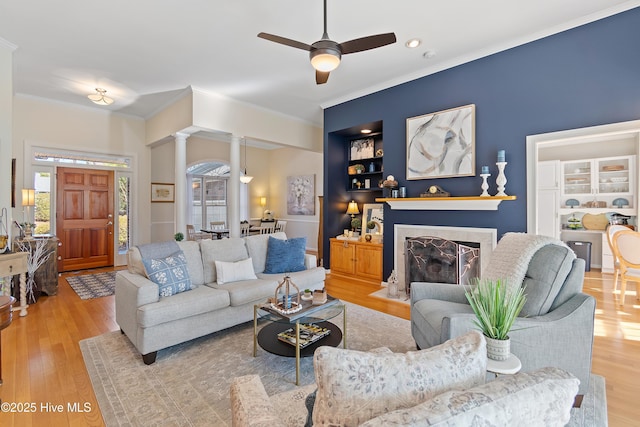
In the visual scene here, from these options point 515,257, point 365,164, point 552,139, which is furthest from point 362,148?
point 515,257

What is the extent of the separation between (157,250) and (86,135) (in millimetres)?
4356

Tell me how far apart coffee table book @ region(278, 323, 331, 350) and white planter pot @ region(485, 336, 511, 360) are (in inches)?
52.5

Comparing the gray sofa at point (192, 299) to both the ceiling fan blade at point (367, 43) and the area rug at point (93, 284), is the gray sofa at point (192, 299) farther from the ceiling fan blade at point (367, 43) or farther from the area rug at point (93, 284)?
the ceiling fan blade at point (367, 43)

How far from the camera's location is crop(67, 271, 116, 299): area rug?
4.50 m

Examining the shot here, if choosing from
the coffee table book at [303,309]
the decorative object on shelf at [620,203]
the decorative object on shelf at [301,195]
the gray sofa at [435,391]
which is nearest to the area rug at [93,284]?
the coffee table book at [303,309]

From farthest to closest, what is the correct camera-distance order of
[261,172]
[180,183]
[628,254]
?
[261,172] < [180,183] < [628,254]

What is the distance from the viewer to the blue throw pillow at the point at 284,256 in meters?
3.87

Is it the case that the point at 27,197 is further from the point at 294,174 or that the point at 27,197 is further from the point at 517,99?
the point at 517,99

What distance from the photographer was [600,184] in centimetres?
611

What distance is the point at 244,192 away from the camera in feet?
30.1

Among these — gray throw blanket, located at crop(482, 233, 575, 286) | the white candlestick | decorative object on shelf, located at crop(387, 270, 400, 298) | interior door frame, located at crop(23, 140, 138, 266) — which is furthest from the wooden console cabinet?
interior door frame, located at crop(23, 140, 138, 266)

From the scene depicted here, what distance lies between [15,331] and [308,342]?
3.13 m

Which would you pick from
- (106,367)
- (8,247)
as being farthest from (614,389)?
(8,247)

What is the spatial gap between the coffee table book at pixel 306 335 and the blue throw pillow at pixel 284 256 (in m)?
1.19
